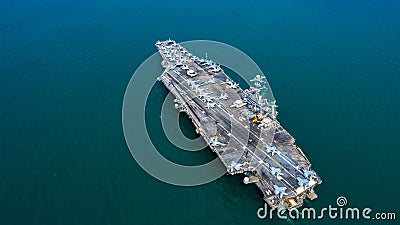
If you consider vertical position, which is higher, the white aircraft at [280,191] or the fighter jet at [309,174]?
the fighter jet at [309,174]

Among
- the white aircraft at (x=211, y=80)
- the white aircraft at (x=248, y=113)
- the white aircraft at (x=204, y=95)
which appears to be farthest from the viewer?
the white aircraft at (x=211, y=80)

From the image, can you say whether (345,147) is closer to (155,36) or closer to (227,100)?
(227,100)

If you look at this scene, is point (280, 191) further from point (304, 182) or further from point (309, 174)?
point (309, 174)

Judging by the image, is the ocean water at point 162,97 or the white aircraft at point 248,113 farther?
the white aircraft at point 248,113

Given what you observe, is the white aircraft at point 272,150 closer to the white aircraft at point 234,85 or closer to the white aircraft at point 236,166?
the white aircraft at point 236,166

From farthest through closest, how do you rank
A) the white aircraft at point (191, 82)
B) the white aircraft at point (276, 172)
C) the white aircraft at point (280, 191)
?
the white aircraft at point (191, 82) → the white aircraft at point (276, 172) → the white aircraft at point (280, 191)

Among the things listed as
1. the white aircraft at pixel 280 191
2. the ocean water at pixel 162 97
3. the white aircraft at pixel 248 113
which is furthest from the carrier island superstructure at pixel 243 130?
the ocean water at pixel 162 97
